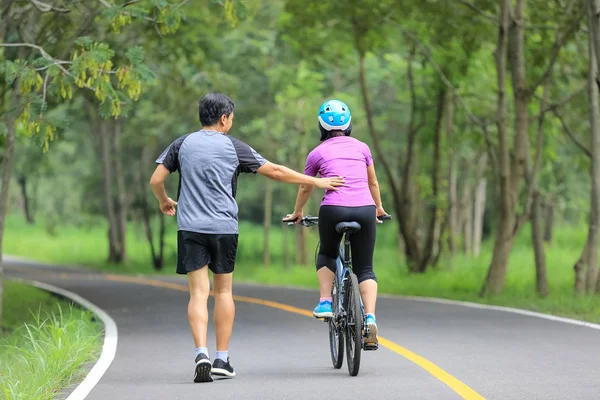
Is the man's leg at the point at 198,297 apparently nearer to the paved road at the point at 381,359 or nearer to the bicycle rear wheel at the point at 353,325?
the paved road at the point at 381,359

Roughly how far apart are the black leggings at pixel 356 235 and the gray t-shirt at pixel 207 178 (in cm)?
71

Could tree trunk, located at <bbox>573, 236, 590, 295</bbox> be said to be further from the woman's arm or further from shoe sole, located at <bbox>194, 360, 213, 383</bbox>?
shoe sole, located at <bbox>194, 360, 213, 383</bbox>

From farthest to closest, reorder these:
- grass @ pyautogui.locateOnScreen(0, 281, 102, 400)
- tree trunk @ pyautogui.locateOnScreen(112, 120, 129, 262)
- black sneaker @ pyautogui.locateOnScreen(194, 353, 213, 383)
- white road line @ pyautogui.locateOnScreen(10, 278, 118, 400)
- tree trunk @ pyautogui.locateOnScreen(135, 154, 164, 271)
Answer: tree trunk @ pyautogui.locateOnScreen(135, 154, 164, 271) → tree trunk @ pyautogui.locateOnScreen(112, 120, 129, 262) → black sneaker @ pyautogui.locateOnScreen(194, 353, 213, 383) → white road line @ pyautogui.locateOnScreen(10, 278, 118, 400) → grass @ pyautogui.locateOnScreen(0, 281, 102, 400)

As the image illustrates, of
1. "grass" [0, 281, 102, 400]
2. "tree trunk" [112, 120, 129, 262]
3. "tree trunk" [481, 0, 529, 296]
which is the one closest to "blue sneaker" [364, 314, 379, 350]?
"grass" [0, 281, 102, 400]

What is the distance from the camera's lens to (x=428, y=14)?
814 inches

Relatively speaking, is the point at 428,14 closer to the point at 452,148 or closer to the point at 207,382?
the point at 452,148

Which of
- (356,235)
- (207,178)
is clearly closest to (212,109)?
(207,178)

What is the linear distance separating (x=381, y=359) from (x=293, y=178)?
6.64 feet

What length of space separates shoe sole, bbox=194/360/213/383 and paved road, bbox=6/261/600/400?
0.28 feet

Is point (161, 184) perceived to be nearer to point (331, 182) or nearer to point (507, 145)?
point (331, 182)

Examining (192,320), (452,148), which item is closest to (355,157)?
(192,320)

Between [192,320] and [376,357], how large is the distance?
202cm

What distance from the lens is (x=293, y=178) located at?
27.9ft

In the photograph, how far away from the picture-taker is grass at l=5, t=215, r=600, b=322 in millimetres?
17297
